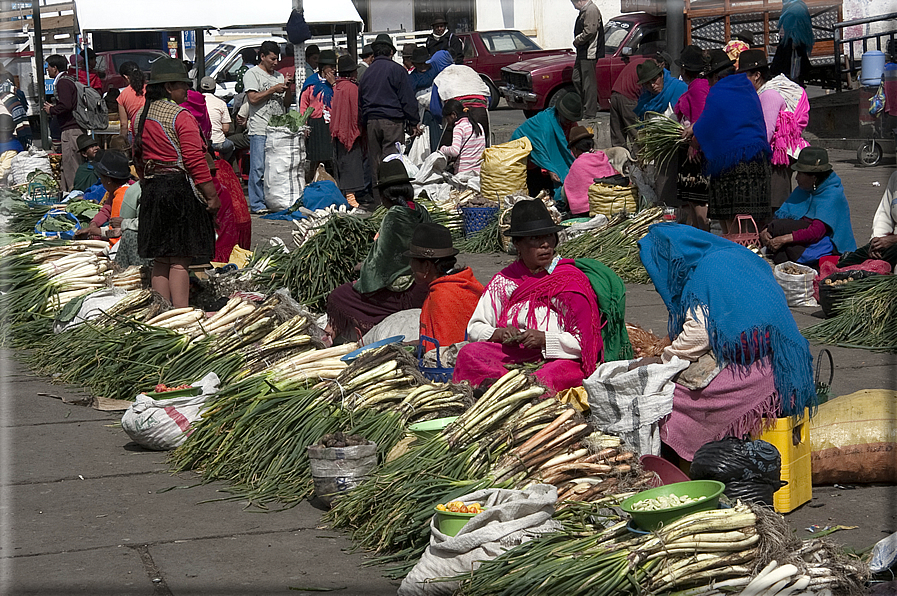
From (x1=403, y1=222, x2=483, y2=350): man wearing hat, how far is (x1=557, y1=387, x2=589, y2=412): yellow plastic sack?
101cm

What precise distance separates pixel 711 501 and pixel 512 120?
1567 cm

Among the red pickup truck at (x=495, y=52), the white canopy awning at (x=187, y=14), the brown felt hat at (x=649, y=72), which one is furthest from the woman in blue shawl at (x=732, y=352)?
the red pickup truck at (x=495, y=52)

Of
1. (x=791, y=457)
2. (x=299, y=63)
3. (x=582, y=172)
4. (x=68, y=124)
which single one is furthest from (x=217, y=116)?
(x=791, y=457)

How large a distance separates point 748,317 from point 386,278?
2866 mm

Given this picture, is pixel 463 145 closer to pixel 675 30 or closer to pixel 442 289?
pixel 675 30

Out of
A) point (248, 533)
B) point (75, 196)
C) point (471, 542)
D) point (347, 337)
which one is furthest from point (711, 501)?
point (75, 196)

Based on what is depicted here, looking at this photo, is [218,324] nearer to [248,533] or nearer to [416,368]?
[416,368]

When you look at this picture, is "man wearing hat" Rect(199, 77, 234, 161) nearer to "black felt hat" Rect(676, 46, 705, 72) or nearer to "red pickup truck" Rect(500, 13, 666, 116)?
"red pickup truck" Rect(500, 13, 666, 116)

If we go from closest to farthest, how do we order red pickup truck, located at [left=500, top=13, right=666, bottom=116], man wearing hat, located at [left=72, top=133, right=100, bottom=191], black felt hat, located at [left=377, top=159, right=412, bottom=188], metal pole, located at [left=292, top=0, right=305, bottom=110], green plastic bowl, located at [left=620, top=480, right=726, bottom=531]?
green plastic bowl, located at [left=620, top=480, right=726, bottom=531] → black felt hat, located at [left=377, top=159, right=412, bottom=188] → man wearing hat, located at [left=72, top=133, right=100, bottom=191] → metal pole, located at [left=292, top=0, right=305, bottom=110] → red pickup truck, located at [left=500, top=13, right=666, bottom=116]

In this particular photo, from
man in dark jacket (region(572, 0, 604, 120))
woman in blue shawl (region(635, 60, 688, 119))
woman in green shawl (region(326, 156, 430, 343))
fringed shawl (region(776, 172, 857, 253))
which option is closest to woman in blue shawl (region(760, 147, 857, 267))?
fringed shawl (region(776, 172, 857, 253))

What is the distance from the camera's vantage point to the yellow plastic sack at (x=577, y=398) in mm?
4613

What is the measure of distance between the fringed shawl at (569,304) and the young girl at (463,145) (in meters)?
6.93

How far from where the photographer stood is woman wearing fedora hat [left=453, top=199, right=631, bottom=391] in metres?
4.74

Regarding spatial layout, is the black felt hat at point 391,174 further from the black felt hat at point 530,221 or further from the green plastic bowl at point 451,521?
the green plastic bowl at point 451,521
